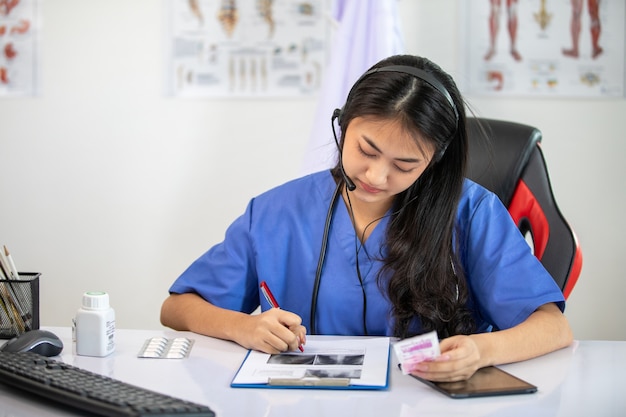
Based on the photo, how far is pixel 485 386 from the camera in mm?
1045

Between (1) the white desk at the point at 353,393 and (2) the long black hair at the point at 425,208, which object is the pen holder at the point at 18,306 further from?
(2) the long black hair at the point at 425,208

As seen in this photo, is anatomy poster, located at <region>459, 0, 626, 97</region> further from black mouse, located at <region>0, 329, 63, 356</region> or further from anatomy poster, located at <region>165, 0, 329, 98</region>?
black mouse, located at <region>0, 329, 63, 356</region>

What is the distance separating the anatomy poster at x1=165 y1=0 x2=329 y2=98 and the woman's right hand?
4.64ft

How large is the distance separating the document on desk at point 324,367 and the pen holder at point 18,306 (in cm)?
37

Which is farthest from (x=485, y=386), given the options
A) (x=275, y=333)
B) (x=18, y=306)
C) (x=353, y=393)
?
(x=18, y=306)

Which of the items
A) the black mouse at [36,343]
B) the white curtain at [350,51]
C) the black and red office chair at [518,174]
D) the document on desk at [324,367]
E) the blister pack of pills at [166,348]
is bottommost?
the blister pack of pills at [166,348]

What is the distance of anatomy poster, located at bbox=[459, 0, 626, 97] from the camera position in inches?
96.0

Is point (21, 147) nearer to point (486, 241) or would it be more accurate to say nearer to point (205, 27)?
point (205, 27)

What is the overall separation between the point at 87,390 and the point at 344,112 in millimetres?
678

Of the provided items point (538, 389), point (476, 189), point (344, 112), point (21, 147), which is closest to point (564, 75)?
point (476, 189)

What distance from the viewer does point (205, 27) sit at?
254 centimetres

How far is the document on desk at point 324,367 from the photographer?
3.45ft

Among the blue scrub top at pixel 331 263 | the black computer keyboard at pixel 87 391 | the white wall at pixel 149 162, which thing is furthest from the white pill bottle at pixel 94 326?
the white wall at pixel 149 162

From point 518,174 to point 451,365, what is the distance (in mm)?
777
